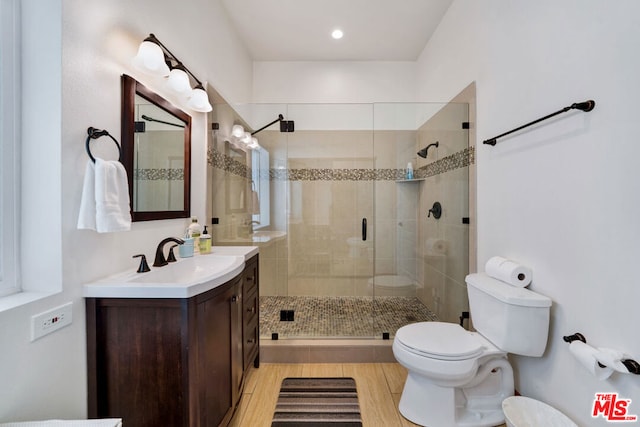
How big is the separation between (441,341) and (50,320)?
1.78 metres

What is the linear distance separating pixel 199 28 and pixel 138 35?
80cm

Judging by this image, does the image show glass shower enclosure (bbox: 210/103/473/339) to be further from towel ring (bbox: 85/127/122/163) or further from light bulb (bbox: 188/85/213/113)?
towel ring (bbox: 85/127/122/163)

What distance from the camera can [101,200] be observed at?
1086mm

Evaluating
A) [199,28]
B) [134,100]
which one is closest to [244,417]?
[134,100]

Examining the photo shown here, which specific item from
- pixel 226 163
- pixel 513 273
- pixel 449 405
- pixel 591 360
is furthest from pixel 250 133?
pixel 591 360

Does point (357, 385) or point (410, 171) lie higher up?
point (410, 171)

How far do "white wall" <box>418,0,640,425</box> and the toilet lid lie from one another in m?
0.37

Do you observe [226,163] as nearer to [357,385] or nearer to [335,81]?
[335,81]

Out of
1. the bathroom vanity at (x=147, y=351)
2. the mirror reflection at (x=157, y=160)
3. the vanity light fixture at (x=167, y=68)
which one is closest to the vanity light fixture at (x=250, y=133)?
the vanity light fixture at (x=167, y=68)

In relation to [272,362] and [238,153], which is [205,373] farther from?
[238,153]

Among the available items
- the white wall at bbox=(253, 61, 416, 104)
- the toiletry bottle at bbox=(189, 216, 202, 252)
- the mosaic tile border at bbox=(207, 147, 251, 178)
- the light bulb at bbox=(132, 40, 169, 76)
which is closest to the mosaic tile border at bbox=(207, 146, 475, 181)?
the mosaic tile border at bbox=(207, 147, 251, 178)

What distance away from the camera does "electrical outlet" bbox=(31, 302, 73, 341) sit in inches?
36.3

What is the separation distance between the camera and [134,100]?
1391 millimetres

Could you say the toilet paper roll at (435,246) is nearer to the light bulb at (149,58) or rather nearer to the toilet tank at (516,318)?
the toilet tank at (516,318)
